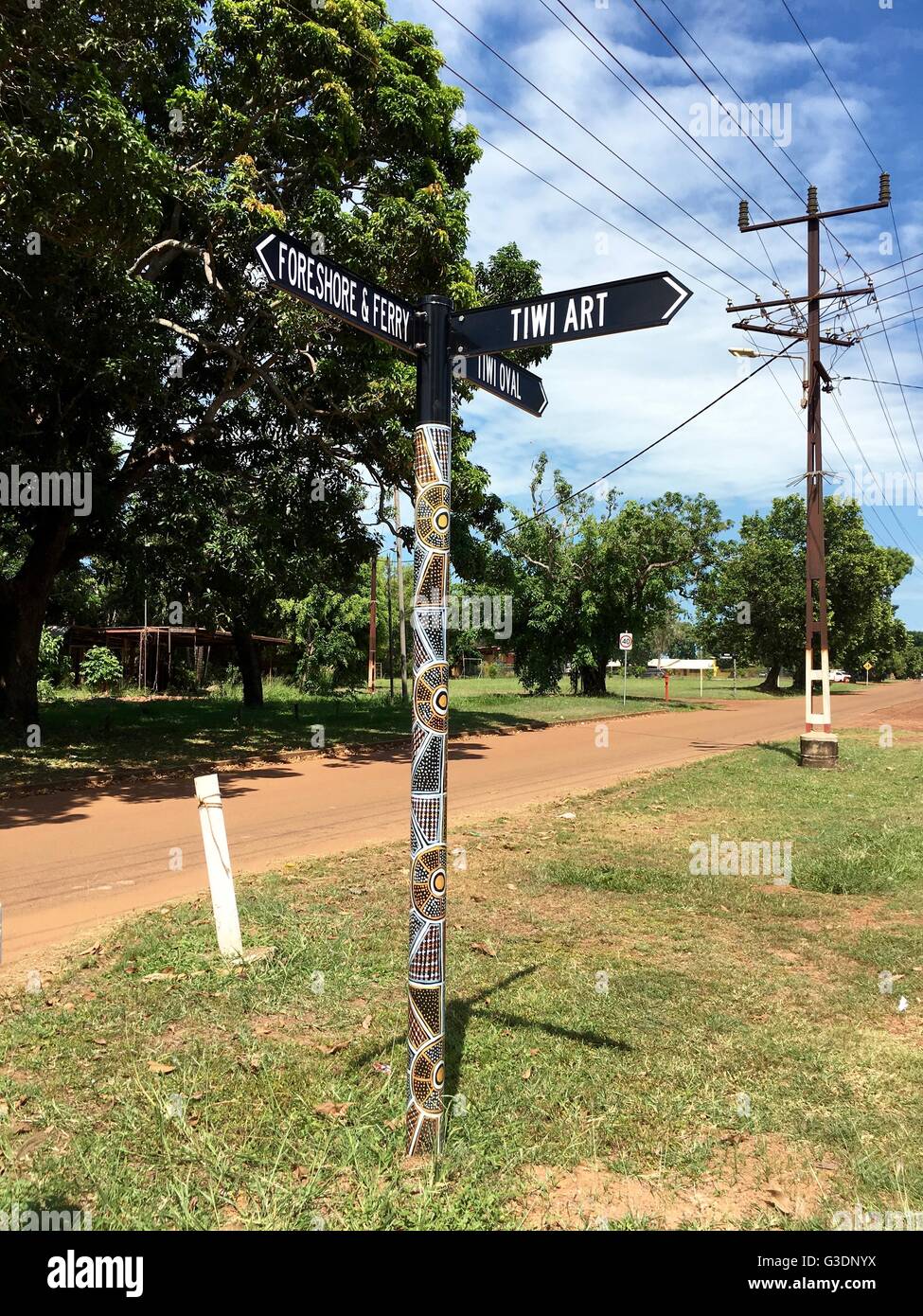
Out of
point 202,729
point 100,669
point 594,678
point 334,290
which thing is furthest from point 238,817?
point 594,678

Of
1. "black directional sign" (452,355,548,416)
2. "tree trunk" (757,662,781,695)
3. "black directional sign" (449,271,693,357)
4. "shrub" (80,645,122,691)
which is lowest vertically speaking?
"tree trunk" (757,662,781,695)

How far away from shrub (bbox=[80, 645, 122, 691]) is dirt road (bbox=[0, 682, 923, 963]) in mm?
19469

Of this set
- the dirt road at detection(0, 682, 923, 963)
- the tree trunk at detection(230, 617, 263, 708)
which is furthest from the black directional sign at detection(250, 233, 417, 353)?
the tree trunk at detection(230, 617, 263, 708)

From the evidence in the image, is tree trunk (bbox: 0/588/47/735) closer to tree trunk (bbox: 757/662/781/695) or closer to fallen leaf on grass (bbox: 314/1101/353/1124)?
fallen leaf on grass (bbox: 314/1101/353/1124)

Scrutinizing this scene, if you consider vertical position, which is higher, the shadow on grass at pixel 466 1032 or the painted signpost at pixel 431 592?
the painted signpost at pixel 431 592

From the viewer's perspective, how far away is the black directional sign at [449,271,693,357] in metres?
2.74

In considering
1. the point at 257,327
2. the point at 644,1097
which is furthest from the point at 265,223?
the point at 644,1097

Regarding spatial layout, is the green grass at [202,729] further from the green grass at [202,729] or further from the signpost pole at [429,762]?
the signpost pole at [429,762]

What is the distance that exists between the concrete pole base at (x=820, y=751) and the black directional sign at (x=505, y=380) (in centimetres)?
1219

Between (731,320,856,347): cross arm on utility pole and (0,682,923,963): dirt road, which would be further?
(731,320,856,347): cross arm on utility pole

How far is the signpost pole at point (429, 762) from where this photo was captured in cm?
288

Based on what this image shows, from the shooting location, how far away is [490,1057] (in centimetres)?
368

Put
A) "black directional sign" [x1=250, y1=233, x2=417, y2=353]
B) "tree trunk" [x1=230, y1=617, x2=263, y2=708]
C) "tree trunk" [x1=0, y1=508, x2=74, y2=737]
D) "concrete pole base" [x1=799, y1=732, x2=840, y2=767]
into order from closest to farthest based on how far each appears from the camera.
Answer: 1. "black directional sign" [x1=250, y1=233, x2=417, y2=353]
2. "concrete pole base" [x1=799, y1=732, x2=840, y2=767]
3. "tree trunk" [x1=0, y1=508, x2=74, y2=737]
4. "tree trunk" [x1=230, y1=617, x2=263, y2=708]

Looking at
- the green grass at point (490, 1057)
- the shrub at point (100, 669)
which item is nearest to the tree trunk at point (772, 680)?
the shrub at point (100, 669)
